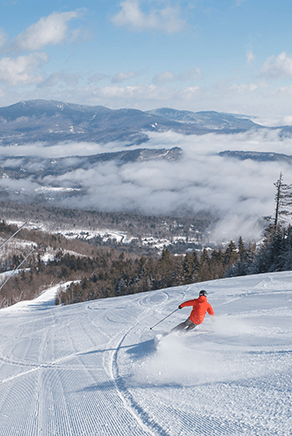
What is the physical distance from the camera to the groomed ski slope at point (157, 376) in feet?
20.1

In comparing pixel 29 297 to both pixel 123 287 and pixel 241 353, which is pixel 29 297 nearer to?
pixel 123 287

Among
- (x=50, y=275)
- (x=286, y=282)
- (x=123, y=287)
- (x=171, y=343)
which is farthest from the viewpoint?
(x=50, y=275)

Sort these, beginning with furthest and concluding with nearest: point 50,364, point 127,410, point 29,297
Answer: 1. point 29,297
2. point 50,364
3. point 127,410

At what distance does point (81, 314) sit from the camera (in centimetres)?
1712

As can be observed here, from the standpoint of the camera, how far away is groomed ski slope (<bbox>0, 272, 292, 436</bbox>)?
612 centimetres

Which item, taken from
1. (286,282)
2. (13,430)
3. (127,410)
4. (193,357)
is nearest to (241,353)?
(193,357)

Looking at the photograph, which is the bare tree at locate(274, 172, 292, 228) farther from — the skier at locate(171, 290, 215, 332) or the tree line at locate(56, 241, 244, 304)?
the skier at locate(171, 290, 215, 332)

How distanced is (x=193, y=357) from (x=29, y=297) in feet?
298

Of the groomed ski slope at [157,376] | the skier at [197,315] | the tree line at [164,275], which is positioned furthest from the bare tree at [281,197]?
the skier at [197,315]

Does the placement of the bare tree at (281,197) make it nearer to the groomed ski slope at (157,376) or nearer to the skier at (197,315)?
the groomed ski slope at (157,376)

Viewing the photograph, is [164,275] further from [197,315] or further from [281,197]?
[197,315]

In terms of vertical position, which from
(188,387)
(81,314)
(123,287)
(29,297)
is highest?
(188,387)

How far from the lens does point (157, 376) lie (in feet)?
26.7

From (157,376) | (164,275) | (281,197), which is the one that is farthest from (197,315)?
(164,275)
